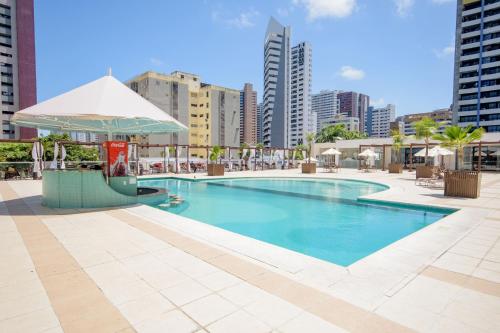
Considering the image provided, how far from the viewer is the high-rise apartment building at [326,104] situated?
17162 centimetres

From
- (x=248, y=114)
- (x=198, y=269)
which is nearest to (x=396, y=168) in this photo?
(x=198, y=269)

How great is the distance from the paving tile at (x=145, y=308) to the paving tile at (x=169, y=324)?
0.25 ft

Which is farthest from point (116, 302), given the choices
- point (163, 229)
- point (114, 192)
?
point (114, 192)

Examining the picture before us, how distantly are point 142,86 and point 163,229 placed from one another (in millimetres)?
60569

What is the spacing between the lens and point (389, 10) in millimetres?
15062

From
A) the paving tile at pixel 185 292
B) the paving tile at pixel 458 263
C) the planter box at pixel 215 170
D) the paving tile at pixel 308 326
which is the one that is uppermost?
the planter box at pixel 215 170

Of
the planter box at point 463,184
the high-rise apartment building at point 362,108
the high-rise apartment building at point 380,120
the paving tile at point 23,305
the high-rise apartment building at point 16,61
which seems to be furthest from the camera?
the high-rise apartment building at point 362,108

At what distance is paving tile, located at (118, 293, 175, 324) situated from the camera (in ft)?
7.77

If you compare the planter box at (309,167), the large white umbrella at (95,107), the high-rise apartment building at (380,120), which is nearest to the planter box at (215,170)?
the planter box at (309,167)

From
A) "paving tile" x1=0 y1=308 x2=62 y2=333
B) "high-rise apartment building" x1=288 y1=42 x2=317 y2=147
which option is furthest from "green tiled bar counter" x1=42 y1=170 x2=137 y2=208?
"high-rise apartment building" x1=288 y1=42 x2=317 y2=147

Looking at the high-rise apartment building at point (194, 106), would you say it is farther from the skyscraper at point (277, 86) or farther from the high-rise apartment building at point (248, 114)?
the high-rise apartment building at point (248, 114)

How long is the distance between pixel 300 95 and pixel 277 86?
9981 millimetres

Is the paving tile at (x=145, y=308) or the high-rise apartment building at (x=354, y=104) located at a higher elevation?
the high-rise apartment building at (x=354, y=104)

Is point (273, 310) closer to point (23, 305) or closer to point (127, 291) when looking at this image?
point (127, 291)
